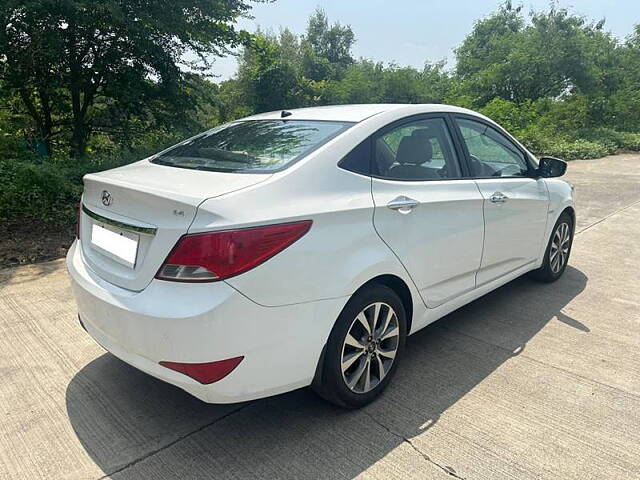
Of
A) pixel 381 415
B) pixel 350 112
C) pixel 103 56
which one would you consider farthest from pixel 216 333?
pixel 103 56

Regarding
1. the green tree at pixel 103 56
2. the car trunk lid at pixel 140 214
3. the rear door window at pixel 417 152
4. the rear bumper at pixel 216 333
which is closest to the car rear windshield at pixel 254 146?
the car trunk lid at pixel 140 214

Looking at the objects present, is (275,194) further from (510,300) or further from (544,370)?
(510,300)

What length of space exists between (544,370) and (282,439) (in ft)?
5.63

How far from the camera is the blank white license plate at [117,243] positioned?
217cm

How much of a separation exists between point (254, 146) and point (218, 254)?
3.27 feet

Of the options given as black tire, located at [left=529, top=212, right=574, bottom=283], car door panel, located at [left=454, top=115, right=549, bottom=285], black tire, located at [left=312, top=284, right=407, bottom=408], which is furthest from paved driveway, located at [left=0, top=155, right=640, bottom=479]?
black tire, located at [left=529, top=212, right=574, bottom=283]

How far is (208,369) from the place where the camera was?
77.1 inches

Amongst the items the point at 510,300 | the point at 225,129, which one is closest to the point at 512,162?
the point at 510,300

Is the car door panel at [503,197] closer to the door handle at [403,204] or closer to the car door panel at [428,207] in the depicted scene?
the car door panel at [428,207]

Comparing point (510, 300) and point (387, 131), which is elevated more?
point (387, 131)

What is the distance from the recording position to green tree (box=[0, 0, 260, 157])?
7.44 meters

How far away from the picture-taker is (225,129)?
3.24 m

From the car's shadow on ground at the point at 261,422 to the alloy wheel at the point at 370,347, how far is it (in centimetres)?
17

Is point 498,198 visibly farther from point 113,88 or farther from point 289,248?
point 113,88
